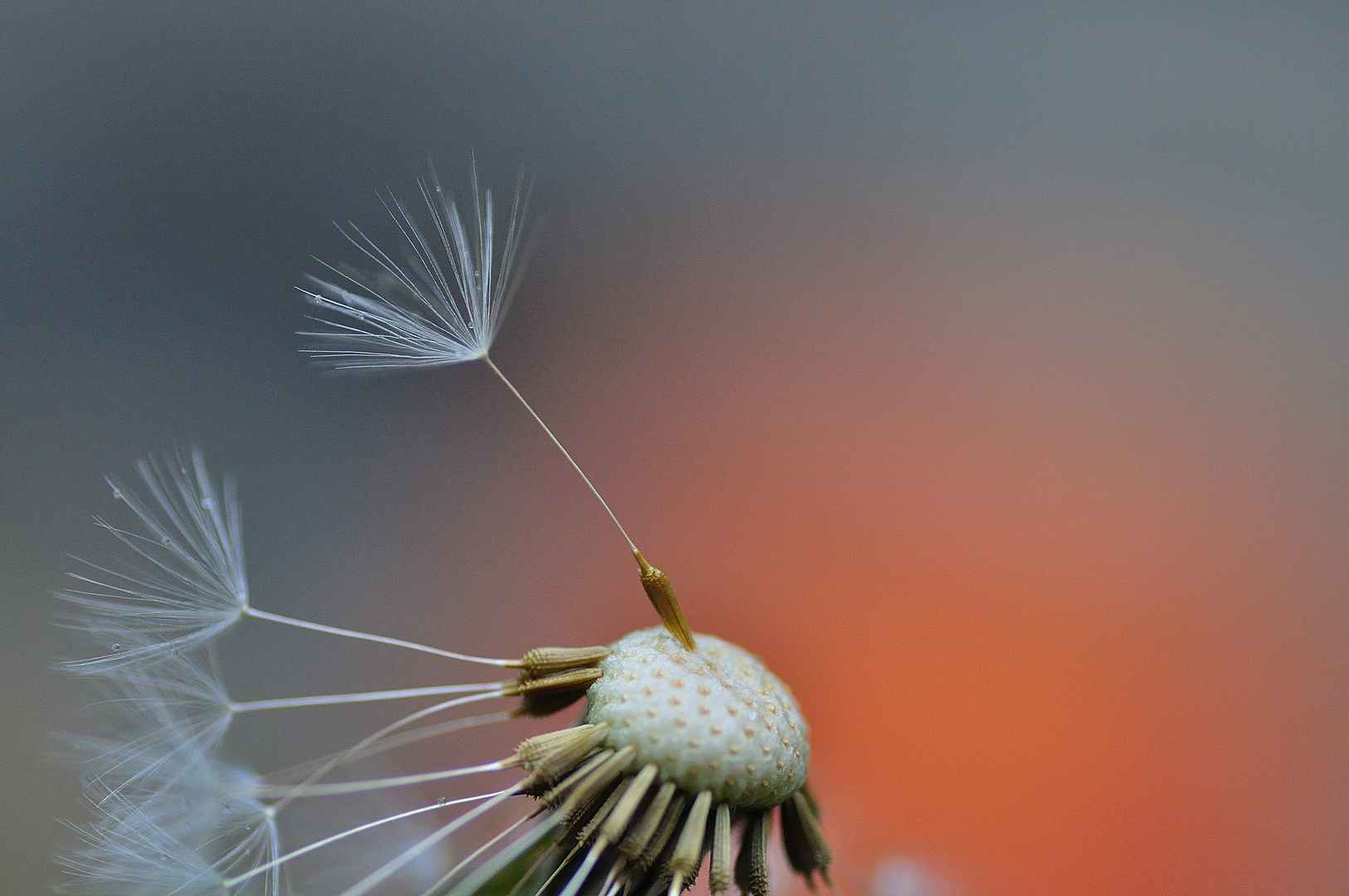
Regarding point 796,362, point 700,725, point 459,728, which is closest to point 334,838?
point 459,728

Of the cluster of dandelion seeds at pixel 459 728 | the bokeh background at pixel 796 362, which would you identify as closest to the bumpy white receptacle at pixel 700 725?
the cluster of dandelion seeds at pixel 459 728

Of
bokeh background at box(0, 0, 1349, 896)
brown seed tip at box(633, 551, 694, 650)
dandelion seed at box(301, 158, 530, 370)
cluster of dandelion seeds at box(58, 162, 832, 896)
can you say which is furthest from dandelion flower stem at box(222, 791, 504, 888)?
bokeh background at box(0, 0, 1349, 896)

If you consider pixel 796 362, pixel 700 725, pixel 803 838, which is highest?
pixel 796 362

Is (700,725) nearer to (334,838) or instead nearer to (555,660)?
(555,660)

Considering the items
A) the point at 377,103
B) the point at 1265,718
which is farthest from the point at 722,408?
the point at 1265,718

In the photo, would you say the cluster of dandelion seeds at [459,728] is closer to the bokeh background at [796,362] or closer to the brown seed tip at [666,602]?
the brown seed tip at [666,602]

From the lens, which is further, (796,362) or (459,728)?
(796,362)

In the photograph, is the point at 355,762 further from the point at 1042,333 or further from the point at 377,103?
the point at 1042,333
